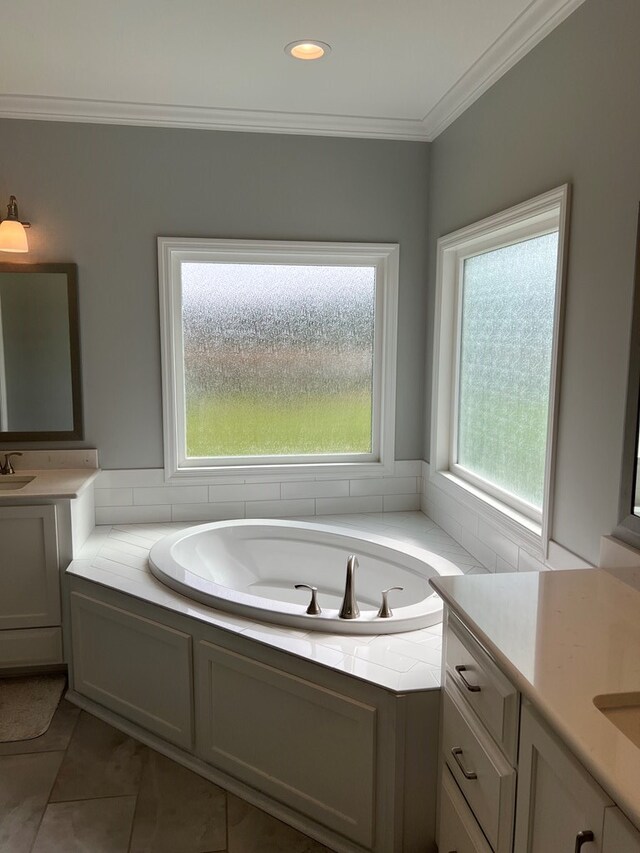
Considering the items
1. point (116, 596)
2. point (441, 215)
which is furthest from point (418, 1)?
point (116, 596)

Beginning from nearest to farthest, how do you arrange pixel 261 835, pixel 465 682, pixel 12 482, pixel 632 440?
pixel 465 682, pixel 632 440, pixel 261 835, pixel 12 482

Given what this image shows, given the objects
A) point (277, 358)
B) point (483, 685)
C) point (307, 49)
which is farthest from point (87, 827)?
point (307, 49)

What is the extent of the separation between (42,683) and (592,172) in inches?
116

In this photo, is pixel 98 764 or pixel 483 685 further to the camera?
pixel 98 764

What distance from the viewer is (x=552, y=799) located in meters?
1.21

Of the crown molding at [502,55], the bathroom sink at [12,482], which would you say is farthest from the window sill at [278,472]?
the crown molding at [502,55]

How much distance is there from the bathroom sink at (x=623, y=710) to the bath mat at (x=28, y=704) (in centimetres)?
226

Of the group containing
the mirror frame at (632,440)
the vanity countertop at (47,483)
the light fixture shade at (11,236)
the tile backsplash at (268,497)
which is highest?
the light fixture shade at (11,236)

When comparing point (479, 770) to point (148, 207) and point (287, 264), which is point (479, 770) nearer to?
point (287, 264)

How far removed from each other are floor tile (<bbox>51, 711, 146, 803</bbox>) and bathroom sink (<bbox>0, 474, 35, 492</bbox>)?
113 centimetres

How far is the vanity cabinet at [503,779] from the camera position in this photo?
1081mm

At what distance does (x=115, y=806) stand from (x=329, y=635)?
93cm

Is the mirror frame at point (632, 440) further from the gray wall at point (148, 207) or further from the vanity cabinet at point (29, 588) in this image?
the vanity cabinet at point (29, 588)

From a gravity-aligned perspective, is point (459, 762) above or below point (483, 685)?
below
